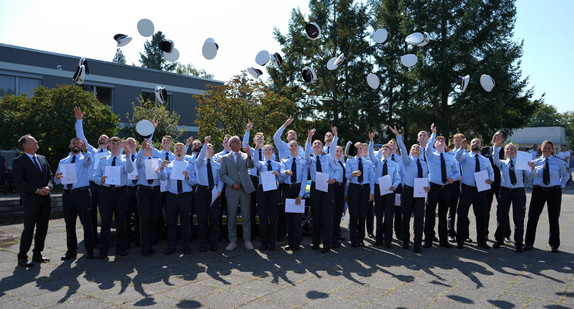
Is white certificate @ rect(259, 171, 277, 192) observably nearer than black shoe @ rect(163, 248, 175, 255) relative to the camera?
No

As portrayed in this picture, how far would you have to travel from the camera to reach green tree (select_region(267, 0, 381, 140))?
28.3 meters

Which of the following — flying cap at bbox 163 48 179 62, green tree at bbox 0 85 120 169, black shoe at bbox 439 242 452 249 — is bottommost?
black shoe at bbox 439 242 452 249

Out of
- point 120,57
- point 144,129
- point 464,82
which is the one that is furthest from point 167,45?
point 120,57

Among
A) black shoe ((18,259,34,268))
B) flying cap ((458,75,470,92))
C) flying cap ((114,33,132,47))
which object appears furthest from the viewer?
flying cap ((458,75,470,92))

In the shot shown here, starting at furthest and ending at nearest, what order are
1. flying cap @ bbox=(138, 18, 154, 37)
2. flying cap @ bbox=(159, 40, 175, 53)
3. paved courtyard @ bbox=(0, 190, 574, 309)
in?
1. flying cap @ bbox=(159, 40, 175, 53)
2. flying cap @ bbox=(138, 18, 154, 37)
3. paved courtyard @ bbox=(0, 190, 574, 309)

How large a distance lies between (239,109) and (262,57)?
30.6 feet

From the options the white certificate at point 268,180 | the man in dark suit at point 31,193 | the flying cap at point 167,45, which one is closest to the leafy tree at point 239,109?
the flying cap at point 167,45

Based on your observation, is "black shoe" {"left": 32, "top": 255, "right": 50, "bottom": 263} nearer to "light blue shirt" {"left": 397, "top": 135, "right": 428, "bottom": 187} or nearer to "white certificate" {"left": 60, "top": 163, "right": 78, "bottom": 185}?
"white certificate" {"left": 60, "top": 163, "right": 78, "bottom": 185}

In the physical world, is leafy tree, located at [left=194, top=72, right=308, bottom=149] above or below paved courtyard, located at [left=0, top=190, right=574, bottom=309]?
above

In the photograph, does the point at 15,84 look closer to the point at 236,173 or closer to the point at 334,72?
the point at 334,72

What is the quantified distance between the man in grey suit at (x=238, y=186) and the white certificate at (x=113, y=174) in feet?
5.91

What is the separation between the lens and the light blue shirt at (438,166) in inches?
299

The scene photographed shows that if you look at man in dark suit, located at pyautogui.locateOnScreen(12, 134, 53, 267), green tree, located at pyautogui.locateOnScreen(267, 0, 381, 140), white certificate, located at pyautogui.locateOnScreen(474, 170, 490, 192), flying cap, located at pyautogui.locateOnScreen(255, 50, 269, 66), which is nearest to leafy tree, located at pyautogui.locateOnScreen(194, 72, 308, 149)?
green tree, located at pyautogui.locateOnScreen(267, 0, 381, 140)

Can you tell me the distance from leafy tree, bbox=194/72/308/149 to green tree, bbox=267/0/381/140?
6708 millimetres
